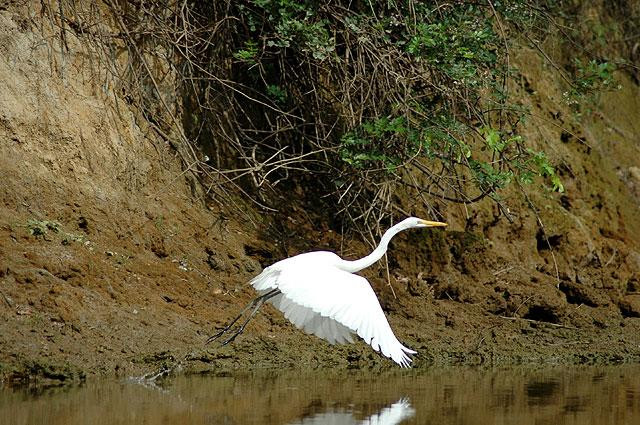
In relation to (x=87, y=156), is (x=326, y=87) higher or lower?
higher

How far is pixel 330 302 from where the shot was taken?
7168mm

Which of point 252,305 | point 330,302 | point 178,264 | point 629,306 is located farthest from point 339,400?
point 629,306

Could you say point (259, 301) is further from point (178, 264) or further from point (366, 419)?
point (366, 419)

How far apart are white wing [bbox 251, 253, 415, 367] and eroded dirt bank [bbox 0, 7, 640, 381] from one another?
816 millimetres

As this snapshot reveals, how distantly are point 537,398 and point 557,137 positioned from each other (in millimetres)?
5760

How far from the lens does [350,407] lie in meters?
6.92

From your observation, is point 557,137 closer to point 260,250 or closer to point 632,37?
point 632,37

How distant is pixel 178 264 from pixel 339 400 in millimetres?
2669

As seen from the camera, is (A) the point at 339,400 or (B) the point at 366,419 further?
(A) the point at 339,400

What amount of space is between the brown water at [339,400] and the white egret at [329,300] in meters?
0.38

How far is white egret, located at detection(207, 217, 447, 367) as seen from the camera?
698cm

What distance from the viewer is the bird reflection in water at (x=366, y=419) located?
637 cm

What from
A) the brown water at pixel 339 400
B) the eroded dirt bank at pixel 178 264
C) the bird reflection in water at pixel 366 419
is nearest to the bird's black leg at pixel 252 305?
Answer: the eroded dirt bank at pixel 178 264

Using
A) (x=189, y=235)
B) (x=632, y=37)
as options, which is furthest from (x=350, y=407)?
(x=632, y=37)
